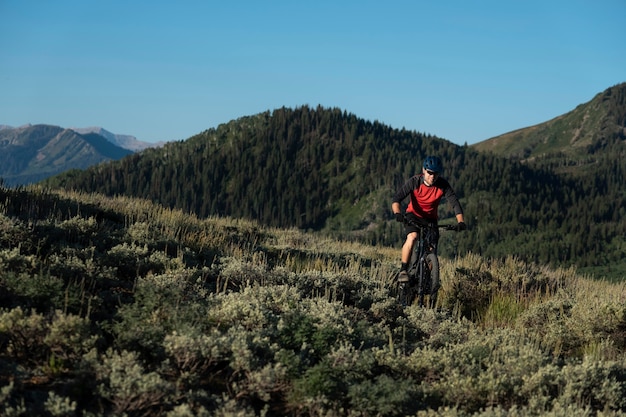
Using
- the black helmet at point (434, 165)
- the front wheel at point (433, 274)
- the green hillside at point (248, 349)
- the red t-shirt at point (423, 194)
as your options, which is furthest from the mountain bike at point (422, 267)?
the black helmet at point (434, 165)

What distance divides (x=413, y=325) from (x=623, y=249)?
191715 mm

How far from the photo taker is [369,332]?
23.2ft

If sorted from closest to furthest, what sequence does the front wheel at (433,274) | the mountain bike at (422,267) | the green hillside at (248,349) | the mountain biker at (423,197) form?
the green hillside at (248,349) → the front wheel at (433,274) → the mountain bike at (422,267) → the mountain biker at (423,197)

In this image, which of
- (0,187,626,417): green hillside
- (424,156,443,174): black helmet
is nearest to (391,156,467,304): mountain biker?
(424,156,443,174): black helmet

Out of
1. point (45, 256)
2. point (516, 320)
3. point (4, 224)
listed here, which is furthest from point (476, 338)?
point (4, 224)

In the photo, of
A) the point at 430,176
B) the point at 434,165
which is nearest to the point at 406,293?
the point at 430,176

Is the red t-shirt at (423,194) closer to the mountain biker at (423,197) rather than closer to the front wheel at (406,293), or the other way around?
the mountain biker at (423,197)

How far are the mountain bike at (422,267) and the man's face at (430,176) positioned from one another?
0.69 metres

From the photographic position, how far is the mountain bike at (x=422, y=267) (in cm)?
979

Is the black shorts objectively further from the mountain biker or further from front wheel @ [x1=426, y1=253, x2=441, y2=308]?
front wheel @ [x1=426, y1=253, x2=441, y2=308]

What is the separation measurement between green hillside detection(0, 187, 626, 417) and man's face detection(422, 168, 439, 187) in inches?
88.1

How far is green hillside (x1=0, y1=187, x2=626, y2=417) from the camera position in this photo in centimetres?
502

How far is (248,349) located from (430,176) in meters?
5.32

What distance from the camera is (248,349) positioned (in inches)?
231
